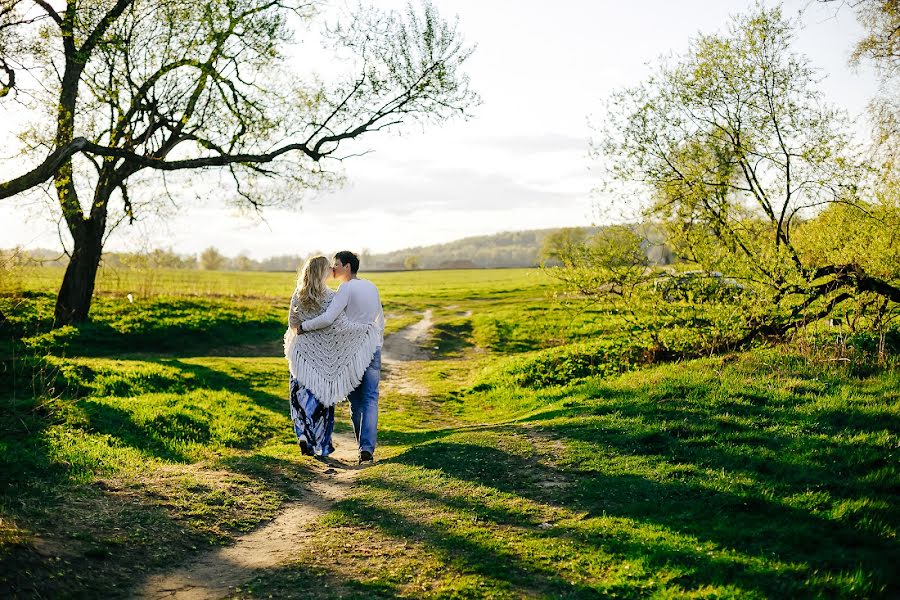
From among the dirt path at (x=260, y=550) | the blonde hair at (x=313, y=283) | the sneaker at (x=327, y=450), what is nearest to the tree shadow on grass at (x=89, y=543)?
the dirt path at (x=260, y=550)

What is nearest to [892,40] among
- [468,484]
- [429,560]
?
[468,484]

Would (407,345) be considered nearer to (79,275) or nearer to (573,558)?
(79,275)

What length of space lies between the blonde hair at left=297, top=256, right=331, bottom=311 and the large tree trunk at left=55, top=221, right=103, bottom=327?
59.2ft

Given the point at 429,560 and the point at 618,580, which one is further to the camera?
the point at 429,560

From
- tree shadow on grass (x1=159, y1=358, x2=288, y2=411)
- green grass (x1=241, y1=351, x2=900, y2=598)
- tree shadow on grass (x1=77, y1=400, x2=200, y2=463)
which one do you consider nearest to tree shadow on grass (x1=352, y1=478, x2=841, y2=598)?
green grass (x1=241, y1=351, x2=900, y2=598)

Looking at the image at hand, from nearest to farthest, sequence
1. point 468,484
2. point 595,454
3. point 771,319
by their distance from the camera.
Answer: point 468,484
point 595,454
point 771,319

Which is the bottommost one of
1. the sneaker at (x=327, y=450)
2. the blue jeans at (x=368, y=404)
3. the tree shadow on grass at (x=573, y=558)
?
the sneaker at (x=327, y=450)

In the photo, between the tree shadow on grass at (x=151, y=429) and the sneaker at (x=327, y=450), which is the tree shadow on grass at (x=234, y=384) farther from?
the sneaker at (x=327, y=450)

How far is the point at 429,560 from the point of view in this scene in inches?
243

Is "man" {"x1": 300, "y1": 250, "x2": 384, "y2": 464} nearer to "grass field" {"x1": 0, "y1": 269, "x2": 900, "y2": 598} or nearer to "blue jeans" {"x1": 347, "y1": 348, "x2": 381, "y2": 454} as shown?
"blue jeans" {"x1": 347, "y1": 348, "x2": 381, "y2": 454}

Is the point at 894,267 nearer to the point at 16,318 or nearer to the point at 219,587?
the point at 219,587

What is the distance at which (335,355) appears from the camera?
34.1 ft

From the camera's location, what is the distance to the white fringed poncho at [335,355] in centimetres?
1031

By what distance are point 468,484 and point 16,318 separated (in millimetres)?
21316
